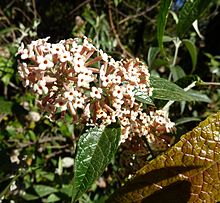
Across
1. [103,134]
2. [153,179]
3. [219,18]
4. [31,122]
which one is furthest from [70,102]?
[219,18]

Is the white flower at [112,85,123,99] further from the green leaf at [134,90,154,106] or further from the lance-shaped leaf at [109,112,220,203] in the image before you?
the lance-shaped leaf at [109,112,220,203]

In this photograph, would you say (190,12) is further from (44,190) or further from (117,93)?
(44,190)

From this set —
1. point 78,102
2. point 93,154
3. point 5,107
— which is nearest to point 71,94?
point 78,102

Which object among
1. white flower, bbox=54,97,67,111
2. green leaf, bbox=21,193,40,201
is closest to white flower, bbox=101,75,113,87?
white flower, bbox=54,97,67,111

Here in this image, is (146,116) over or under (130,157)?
over

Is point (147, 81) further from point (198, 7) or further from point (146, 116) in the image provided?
point (198, 7)
